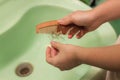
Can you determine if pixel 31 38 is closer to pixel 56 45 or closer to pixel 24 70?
pixel 24 70

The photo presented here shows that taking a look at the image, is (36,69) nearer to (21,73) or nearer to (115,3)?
(21,73)

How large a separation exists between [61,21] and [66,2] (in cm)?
20

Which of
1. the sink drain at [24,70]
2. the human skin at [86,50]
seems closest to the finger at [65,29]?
the human skin at [86,50]

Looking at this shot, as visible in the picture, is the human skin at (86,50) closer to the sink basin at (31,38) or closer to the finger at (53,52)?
the finger at (53,52)

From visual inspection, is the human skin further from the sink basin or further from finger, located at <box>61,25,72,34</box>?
the sink basin

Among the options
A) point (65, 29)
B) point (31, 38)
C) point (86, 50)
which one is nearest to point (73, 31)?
point (65, 29)

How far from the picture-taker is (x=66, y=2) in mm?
674

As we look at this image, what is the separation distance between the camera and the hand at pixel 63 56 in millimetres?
417

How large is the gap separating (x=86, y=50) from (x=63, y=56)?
6 cm

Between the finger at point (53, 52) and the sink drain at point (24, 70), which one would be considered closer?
the finger at point (53, 52)

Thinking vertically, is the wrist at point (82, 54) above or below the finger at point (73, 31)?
below

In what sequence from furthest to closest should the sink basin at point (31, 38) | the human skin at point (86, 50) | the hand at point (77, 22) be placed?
the sink basin at point (31, 38), the hand at point (77, 22), the human skin at point (86, 50)

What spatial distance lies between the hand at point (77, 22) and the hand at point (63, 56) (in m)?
0.06

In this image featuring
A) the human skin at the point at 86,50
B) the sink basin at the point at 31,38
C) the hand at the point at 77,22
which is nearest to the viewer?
the human skin at the point at 86,50
